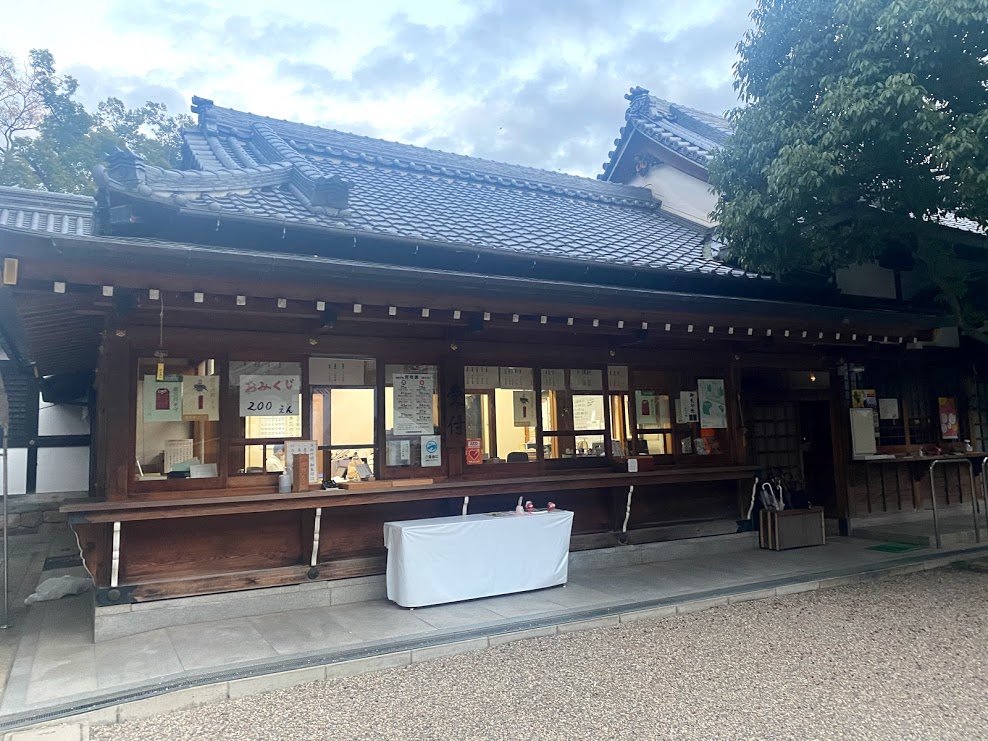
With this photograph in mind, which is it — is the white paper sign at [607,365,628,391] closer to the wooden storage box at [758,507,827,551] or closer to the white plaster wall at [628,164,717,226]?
the wooden storage box at [758,507,827,551]

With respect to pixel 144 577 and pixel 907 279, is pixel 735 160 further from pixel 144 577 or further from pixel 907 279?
pixel 144 577

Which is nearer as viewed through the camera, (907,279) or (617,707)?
(617,707)

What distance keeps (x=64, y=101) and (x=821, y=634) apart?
23.2 m

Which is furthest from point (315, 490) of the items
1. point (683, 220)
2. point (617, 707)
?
point (683, 220)

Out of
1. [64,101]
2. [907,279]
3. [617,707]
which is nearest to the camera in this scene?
[617,707]

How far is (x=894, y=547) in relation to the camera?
27.7ft

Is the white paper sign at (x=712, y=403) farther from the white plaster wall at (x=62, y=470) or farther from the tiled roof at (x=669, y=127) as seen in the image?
the white plaster wall at (x=62, y=470)

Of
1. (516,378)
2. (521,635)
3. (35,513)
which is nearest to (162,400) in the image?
(516,378)

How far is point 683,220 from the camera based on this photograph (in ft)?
38.6

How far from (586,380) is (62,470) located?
10.6 metres

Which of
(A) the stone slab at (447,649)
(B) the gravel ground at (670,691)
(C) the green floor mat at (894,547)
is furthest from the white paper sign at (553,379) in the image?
(C) the green floor mat at (894,547)

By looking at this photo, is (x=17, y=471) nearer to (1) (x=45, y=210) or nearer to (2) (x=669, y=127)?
(1) (x=45, y=210)

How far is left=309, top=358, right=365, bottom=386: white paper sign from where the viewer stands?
6371 mm

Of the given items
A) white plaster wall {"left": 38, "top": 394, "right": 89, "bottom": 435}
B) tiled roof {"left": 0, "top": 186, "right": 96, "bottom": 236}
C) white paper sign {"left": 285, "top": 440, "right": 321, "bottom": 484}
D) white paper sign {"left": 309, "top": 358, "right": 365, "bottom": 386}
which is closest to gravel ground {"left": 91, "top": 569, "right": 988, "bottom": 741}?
white paper sign {"left": 285, "top": 440, "right": 321, "bottom": 484}
